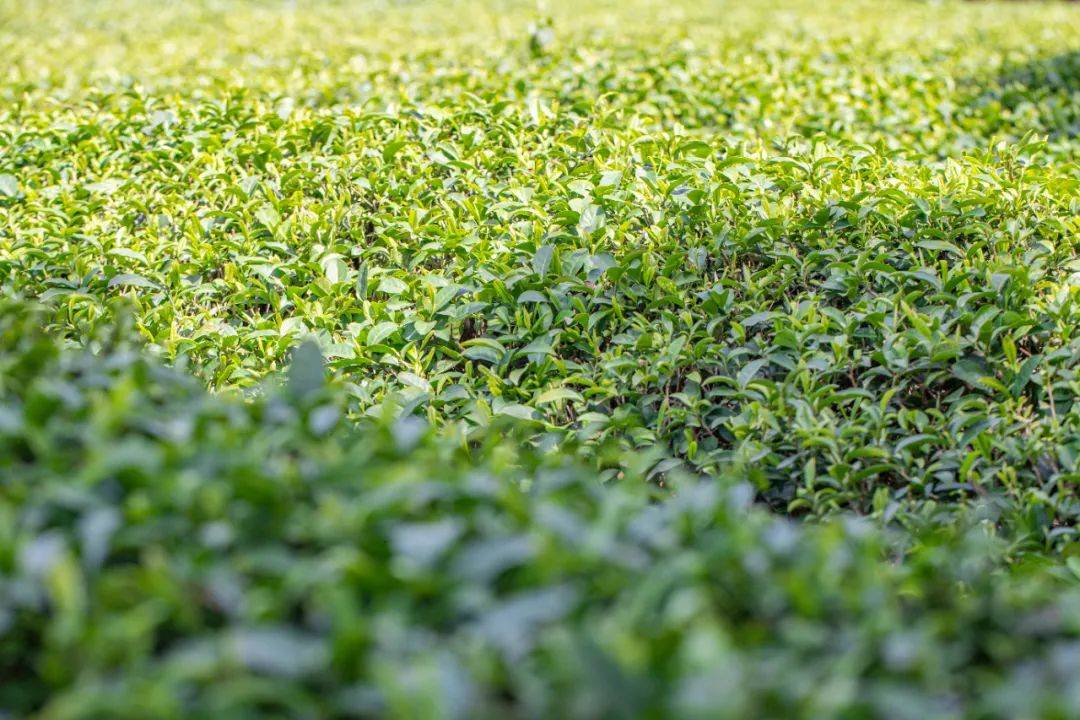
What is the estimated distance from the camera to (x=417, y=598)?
1.36 metres

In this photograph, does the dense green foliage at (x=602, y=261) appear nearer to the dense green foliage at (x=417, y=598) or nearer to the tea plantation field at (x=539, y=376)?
the tea plantation field at (x=539, y=376)

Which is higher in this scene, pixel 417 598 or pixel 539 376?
pixel 417 598

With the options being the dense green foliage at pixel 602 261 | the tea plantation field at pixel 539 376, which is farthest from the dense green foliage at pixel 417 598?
the dense green foliage at pixel 602 261

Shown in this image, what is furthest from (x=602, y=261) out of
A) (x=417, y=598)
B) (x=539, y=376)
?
(x=417, y=598)

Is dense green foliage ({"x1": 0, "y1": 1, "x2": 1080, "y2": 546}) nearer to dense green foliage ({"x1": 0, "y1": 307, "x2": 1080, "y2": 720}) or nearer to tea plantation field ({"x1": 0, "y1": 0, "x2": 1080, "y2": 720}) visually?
tea plantation field ({"x1": 0, "y1": 0, "x2": 1080, "y2": 720})

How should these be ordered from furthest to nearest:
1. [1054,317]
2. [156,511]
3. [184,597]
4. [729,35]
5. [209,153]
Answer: [729,35] → [209,153] → [1054,317] → [156,511] → [184,597]

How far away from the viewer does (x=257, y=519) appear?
145 cm

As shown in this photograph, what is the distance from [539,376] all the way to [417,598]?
1.69m

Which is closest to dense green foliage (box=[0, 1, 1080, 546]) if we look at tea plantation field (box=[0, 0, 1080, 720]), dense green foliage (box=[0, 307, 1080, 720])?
tea plantation field (box=[0, 0, 1080, 720])

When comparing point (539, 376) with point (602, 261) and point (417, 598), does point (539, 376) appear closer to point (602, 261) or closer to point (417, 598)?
point (602, 261)

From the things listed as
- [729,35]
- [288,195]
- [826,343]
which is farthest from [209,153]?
[729,35]

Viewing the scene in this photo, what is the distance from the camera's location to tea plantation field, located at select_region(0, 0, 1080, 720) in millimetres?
1295

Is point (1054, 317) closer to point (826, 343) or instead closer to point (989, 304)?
point (989, 304)

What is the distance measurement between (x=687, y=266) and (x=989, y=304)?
90cm
